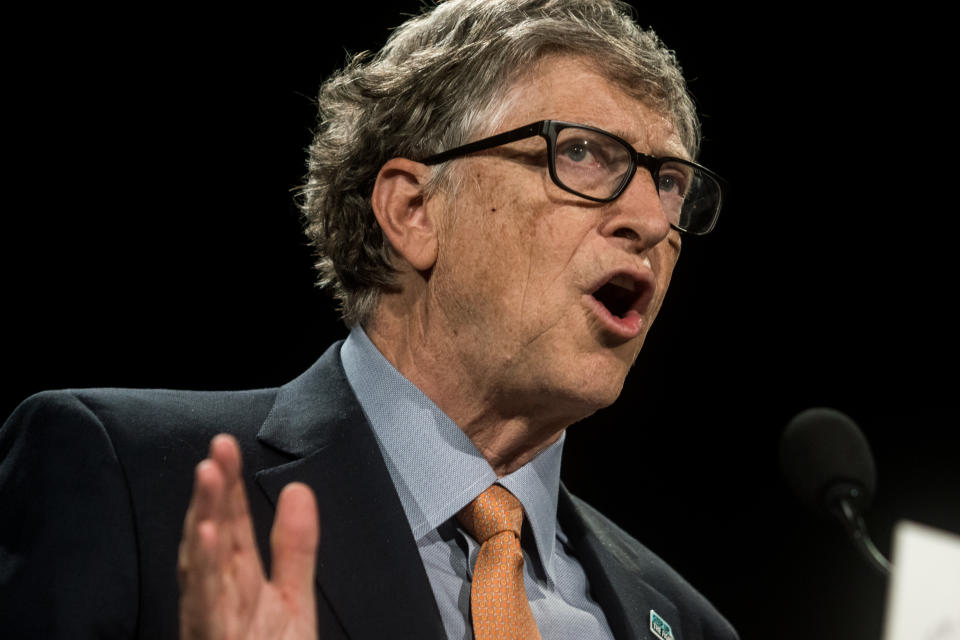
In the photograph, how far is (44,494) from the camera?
4.92 feet

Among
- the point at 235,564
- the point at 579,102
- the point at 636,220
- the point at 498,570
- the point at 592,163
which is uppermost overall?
the point at 579,102

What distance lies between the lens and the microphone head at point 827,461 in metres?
2.48

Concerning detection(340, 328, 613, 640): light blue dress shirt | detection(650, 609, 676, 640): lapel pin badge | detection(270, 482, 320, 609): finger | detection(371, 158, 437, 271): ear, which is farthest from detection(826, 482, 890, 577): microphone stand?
detection(270, 482, 320, 609): finger

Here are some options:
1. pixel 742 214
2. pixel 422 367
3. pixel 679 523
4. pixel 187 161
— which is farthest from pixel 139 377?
pixel 742 214

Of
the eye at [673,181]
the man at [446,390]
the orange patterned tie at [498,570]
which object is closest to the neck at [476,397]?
the man at [446,390]

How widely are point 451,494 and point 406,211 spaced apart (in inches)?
24.4

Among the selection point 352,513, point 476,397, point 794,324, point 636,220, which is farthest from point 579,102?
point 794,324

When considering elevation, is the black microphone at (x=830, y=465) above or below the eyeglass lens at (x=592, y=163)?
below

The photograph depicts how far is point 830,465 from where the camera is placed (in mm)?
2480

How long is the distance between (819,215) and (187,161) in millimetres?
2492

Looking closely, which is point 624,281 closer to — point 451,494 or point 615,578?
point 451,494

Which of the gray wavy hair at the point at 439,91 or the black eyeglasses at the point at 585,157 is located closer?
the black eyeglasses at the point at 585,157

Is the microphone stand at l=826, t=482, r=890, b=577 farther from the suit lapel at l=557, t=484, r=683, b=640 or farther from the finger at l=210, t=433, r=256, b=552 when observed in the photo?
the finger at l=210, t=433, r=256, b=552

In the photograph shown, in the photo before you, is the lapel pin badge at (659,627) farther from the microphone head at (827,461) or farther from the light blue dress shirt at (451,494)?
the microphone head at (827,461)
